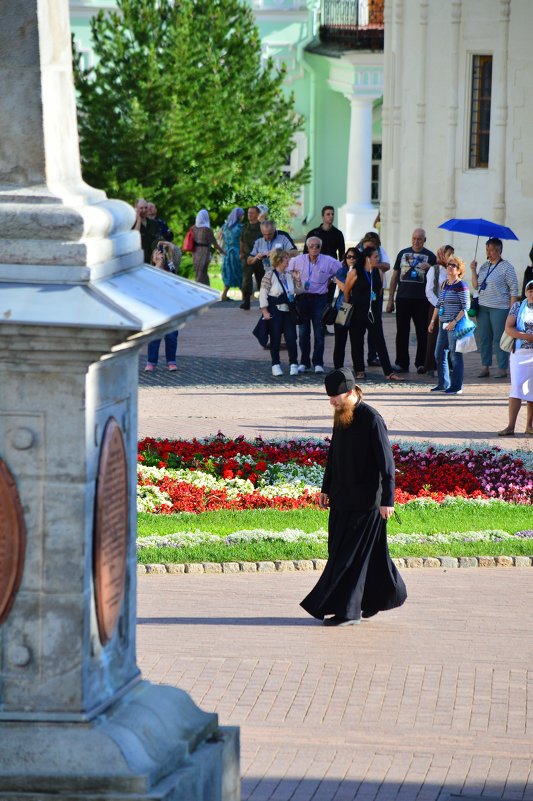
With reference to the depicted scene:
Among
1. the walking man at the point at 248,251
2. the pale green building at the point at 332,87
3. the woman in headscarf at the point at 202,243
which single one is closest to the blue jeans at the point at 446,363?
the walking man at the point at 248,251

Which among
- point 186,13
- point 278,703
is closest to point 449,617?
point 278,703

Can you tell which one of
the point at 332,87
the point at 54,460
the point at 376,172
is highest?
the point at 54,460

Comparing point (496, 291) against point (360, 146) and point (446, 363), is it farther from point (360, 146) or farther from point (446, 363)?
point (360, 146)

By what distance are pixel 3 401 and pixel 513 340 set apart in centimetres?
1149

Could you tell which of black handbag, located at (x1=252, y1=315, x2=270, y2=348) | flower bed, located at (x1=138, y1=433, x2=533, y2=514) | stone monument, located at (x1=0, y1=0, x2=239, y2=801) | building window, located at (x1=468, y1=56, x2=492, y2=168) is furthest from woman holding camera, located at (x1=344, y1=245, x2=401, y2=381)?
stone monument, located at (x1=0, y1=0, x2=239, y2=801)

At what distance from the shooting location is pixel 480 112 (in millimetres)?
30219

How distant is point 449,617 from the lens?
10969mm

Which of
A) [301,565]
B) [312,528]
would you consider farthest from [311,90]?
[301,565]

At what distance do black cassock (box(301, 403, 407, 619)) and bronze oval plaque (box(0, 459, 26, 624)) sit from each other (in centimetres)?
457

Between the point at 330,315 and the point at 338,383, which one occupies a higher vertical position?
the point at 338,383

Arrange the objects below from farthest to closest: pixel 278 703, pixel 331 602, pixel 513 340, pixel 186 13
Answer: pixel 186 13 < pixel 513 340 < pixel 331 602 < pixel 278 703

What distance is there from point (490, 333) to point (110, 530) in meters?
15.8

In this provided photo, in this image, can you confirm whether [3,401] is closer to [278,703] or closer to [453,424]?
[278,703]

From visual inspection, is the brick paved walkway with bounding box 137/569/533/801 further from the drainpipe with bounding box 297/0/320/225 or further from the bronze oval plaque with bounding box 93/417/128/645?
the drainpipe with bounding box 297/0/320/225
